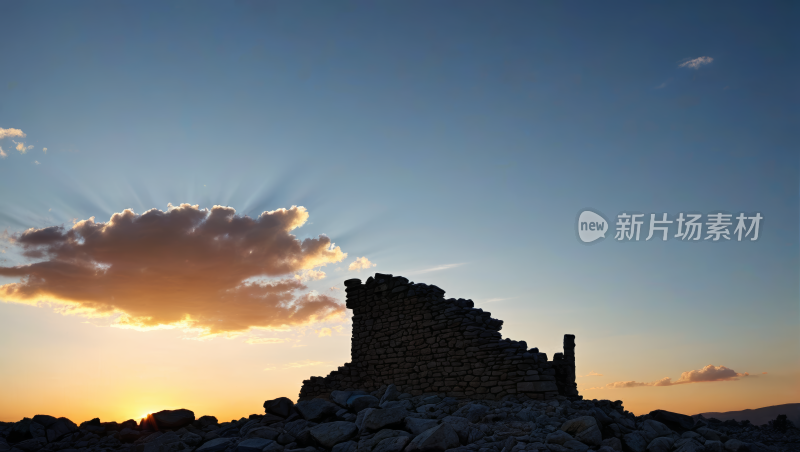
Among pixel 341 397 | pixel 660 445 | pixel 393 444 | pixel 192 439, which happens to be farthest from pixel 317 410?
pixel 660 445

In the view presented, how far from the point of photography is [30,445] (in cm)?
764

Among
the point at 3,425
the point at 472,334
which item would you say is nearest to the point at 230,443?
the point at 3,425

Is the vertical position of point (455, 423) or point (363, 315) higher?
point (363, 315)

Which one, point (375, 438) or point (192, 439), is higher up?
point (375, 438)

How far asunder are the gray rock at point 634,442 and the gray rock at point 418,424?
288 centimetres

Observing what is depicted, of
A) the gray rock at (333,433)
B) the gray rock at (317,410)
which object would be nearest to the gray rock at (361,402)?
the gray rock at (317,410)

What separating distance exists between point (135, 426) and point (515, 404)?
7114 mm

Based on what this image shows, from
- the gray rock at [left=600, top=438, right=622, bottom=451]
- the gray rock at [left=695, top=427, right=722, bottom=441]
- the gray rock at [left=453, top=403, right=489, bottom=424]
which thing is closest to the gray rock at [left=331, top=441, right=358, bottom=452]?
the gray rock at [left=453, top=403, right=489, bottom=424]

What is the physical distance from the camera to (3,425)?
8.79 metres

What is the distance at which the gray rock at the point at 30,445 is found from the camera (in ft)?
24.9

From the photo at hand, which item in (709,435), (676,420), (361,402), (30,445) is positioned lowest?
(30,445)

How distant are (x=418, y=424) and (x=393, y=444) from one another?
713mm

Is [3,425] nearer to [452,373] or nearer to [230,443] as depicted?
[230,443]

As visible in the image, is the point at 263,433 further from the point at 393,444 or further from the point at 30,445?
the point at 30,445
